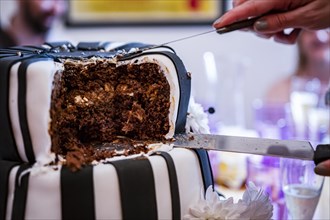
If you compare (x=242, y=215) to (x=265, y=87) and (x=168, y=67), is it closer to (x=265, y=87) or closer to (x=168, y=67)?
(x=168, y=67)

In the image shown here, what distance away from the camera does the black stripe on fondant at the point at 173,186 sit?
0.91 metres

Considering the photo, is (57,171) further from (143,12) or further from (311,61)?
(143,12)

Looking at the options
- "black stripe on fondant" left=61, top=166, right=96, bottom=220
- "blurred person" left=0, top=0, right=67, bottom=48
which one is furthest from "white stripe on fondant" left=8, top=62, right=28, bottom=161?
"blurred person" left=0, top=0, right=67, bottom=48

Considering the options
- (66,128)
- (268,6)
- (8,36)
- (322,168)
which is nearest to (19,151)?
(66,128)

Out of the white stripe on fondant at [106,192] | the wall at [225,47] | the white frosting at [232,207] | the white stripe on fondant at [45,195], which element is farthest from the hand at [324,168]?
the wall at [225,47]

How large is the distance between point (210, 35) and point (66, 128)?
223cm

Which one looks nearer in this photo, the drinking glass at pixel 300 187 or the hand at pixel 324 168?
the hand at pixel 324 168

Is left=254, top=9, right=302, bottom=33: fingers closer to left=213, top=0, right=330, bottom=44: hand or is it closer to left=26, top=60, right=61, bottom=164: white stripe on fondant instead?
left=213, top=0, right=330, bottom=44: hand

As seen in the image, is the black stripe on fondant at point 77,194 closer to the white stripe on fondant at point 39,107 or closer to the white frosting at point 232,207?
the white stripe on fondant at point 39,107

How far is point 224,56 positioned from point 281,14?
138 cm

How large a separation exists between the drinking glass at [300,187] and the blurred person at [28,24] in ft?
6.46

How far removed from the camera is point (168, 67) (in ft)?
3.31

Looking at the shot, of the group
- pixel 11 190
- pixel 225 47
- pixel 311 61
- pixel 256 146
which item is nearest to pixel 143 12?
pixel 225 47

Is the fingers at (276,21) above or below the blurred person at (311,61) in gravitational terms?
below
